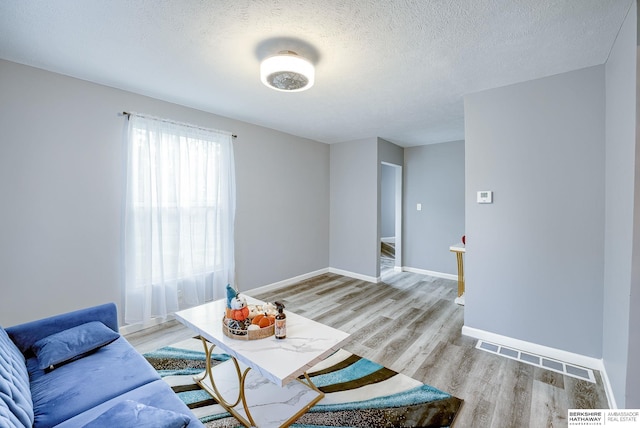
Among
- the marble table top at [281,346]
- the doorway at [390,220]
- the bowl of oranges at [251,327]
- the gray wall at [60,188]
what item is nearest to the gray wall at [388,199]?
the doorway at [390,220]

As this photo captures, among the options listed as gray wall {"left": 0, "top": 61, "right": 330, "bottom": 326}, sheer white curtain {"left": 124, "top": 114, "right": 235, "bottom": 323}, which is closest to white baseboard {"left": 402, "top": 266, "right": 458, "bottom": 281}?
sheer white curtain {"left": 124, "top": 114, "right": 235, "bottom": 323}

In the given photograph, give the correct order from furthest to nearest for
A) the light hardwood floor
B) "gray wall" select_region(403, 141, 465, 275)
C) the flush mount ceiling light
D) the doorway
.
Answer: the doorway → "gray wall" select_region(403, 141, 465, 275) → the flush mount ceiling light → the light hardwood floor

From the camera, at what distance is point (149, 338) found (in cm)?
265

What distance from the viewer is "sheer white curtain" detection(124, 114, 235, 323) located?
276 cm

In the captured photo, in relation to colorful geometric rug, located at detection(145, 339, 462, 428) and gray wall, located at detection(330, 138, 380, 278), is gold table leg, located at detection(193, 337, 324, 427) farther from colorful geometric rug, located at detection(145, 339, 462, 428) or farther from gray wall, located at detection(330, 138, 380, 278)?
gray wall, located at detection(330, 138, 380, 278)

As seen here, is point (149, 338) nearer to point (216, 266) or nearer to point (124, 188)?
point (216, 266)

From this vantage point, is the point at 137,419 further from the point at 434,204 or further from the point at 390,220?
the point at 390,220

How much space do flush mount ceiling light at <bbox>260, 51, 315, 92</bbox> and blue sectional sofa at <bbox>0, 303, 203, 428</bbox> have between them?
202 cm

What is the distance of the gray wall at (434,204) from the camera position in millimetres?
4707

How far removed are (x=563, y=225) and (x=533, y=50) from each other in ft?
4.59

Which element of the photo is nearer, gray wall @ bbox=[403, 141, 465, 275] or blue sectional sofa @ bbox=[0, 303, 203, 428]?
blue sectional sofa @ bbox=[0, 303, 203, 428]

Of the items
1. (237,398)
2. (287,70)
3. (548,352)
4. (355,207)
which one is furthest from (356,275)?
(287,70)

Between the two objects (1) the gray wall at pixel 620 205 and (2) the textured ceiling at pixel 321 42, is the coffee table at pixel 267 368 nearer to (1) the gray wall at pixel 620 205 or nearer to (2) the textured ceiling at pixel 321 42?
(1) the gray wall at pixel 620 205

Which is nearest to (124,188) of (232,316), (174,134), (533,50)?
(174,134)
